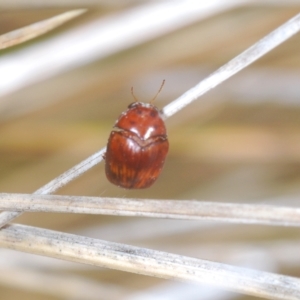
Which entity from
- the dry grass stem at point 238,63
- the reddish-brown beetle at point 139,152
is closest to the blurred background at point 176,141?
the reddish-brown beetle at point 139,152

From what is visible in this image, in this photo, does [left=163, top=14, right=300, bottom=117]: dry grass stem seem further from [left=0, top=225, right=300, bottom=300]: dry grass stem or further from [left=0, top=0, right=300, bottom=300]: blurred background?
[left=0, top=0, right=300, bottom=300]: blurred background

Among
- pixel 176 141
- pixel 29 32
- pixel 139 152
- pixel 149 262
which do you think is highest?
pixel 176 141

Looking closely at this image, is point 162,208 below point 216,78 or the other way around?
below

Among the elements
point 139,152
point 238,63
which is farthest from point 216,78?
point 139,152

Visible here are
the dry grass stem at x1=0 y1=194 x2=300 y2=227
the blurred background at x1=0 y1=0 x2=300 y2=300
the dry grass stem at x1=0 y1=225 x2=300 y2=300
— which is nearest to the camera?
the dry grass stem at x1=0 y1=194 x2=300 y2=227

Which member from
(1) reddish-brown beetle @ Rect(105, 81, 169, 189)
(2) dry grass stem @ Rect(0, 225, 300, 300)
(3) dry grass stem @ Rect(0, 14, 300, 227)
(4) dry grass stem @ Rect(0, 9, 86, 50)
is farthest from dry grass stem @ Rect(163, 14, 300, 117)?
(4) dry grass stem @ Rect(0, 9, 86, 50)

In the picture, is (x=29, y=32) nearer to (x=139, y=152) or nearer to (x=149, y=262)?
(x=139, y=152)
